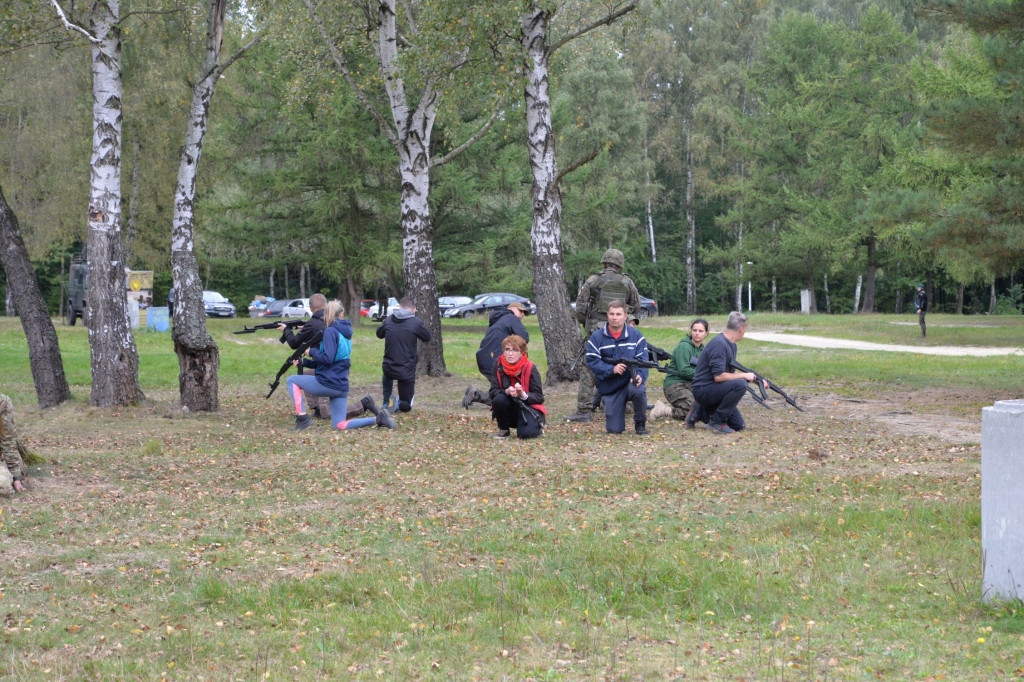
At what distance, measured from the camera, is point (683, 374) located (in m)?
12.7

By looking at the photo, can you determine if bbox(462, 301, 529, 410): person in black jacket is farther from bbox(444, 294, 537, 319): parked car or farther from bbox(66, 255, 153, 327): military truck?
bbox(444, 294, 537, 319): parked car

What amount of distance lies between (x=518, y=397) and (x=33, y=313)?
6899 millimetres

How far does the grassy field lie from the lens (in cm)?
470

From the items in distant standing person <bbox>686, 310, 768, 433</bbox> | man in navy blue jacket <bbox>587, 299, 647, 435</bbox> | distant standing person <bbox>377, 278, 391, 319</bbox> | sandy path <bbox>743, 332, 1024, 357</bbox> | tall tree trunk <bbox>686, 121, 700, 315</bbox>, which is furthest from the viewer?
tall tree trunk <bbox>686, 121, 700, 315</bbox>

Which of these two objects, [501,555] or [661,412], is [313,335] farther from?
[501,555]

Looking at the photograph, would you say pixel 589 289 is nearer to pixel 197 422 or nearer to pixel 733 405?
pixel 733 405

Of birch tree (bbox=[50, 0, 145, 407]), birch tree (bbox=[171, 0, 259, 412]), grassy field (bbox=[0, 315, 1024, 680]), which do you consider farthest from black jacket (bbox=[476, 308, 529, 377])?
birch tree (bbox=[50, 0, 145, 407])

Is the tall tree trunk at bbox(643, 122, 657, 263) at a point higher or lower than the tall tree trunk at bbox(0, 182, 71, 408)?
higher

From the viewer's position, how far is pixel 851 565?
594 centimetres

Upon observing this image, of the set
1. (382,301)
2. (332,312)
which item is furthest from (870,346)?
(382,301)

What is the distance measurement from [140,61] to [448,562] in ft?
106

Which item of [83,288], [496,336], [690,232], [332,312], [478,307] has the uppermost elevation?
[690,232]

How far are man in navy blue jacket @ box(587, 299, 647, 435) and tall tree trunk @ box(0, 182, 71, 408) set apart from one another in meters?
7.36

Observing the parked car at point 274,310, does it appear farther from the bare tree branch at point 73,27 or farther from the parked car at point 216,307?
the bare tree branch at point 73,27
